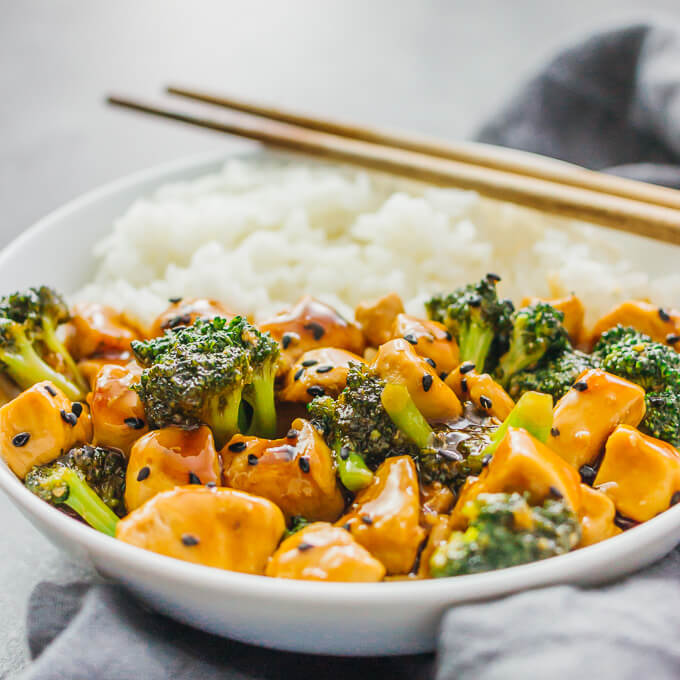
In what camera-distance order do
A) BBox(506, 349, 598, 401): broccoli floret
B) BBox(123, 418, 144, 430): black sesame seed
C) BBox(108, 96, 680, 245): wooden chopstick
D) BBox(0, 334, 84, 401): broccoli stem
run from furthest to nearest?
BBox(108, 96, 680, 245): wooden chopstick, BBox(0, 334, 84, 401): broccoli stem, BBox(506, 349, 598, 401): broccoli floret, BBox(123, 418, 144, 430): black sesame seed

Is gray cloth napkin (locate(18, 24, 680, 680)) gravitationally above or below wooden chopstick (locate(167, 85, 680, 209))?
below

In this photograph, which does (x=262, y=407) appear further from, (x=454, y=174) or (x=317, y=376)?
(x=454, y=174)

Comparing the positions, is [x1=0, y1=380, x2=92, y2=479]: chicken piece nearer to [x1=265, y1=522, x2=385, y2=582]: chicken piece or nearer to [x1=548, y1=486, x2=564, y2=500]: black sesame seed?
[x1=265, y1=522, x2=385, y2=582]: chicken piece

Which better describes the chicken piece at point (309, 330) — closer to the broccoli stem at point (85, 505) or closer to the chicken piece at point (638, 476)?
the broccoli stem at point (85, 505)

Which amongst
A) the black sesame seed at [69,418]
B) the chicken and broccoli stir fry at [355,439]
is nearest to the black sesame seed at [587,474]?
the chicken and broccoli stir fry at [355,439]


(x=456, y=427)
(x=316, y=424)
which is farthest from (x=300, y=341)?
(x=456, y=427)

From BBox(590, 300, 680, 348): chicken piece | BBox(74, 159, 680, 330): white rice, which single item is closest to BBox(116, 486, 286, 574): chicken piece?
BBox(74, 159, 680, 330): white rice

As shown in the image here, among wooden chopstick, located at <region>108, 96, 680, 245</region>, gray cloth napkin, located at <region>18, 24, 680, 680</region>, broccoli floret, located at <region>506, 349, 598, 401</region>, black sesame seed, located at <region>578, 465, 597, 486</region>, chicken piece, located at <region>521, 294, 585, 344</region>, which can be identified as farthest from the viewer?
wooden chopstick, located at <region>108, 96, 680, 245</region>

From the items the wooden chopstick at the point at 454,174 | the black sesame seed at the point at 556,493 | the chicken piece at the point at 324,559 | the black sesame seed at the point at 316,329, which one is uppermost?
the wooden chopstick at the point at 454,174
